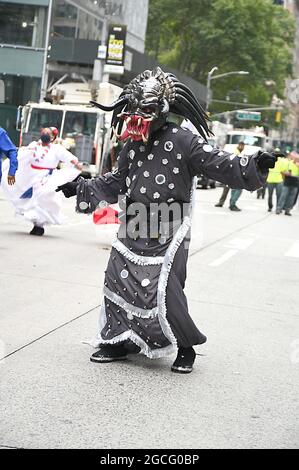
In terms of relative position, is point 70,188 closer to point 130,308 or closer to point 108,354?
point 130,308

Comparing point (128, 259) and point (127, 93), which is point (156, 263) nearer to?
point (128, 259)

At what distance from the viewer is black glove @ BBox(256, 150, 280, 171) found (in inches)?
226

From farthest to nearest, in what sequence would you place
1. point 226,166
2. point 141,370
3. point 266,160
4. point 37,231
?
point 37,231
point 141,370
point 226,166
point 266,160

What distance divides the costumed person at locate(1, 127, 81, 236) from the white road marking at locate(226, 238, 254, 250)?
114 inches

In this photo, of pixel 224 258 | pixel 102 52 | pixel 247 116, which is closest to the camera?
pixel 224 258

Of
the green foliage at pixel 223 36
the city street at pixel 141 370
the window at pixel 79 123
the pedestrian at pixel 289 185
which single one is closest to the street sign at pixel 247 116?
the green foliage at pixel 223 36

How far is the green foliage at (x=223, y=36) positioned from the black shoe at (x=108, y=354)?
57.5m

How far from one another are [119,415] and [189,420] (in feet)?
1.24

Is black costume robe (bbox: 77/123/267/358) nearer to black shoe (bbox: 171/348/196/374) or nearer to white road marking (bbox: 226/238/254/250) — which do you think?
black shoe (bbox: 171/348/196/374)

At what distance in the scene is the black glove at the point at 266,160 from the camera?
18.9ft

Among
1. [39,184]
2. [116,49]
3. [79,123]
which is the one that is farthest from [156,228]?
[116,49]

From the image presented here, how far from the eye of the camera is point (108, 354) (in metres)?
6.12

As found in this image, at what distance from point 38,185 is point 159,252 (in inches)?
327

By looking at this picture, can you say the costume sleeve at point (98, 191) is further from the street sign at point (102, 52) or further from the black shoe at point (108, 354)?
the street sign at point (102, 52)
